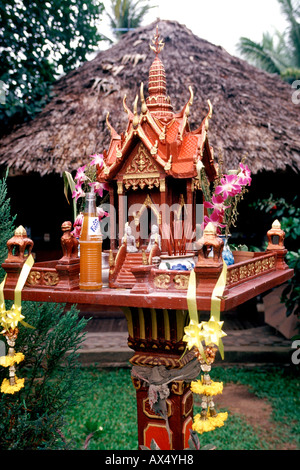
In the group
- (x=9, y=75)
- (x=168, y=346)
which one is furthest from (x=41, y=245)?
(x=168, y=346)

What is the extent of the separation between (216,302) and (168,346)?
88cm

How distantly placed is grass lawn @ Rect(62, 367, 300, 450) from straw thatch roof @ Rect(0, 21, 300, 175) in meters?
3.08

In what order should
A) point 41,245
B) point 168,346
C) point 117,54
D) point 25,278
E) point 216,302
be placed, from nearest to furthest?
point 216,302 < point 25,278 < point 168,346 < point 41,245 < point 117,54

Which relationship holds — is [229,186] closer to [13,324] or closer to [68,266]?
[68,266]

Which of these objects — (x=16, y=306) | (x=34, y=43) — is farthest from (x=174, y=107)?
(x=16, y=306)

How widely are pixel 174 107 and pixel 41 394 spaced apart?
529 cm

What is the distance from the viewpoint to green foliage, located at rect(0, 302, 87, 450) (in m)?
2.73

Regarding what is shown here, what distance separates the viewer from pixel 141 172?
2438 mm

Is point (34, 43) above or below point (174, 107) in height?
above
